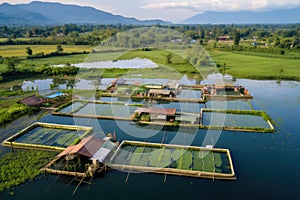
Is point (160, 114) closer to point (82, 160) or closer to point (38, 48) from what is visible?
point (82, 160)

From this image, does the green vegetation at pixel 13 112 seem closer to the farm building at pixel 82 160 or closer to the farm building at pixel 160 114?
the farm building at pixel 82 160

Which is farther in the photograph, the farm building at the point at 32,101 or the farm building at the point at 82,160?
the farm building at the point at 32,101

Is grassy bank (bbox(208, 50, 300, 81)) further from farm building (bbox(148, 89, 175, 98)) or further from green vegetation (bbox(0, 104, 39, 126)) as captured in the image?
green vegetation (bbox(0, 104, 39, 126))

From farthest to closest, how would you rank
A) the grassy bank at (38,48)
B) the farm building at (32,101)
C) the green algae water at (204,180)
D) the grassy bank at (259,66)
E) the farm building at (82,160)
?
the grassy bank at (38,48)
the grassy bank at (259,66)
the farm building at (32,101)
the farm building at (82,160)
the green algae water at (204,180)

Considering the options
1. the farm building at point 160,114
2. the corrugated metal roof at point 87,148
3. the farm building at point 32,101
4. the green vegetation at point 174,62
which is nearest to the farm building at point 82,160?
the corrugated metal roof at point 87,148

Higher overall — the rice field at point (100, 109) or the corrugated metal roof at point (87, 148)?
the corrugated metal roof at point (87, 148)

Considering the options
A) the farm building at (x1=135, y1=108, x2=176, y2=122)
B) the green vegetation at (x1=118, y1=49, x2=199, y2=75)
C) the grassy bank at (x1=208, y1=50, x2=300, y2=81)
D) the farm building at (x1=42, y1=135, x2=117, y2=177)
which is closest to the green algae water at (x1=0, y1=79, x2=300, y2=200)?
the farm building at (x1=42, y1=135, x2=117, y2=177)
